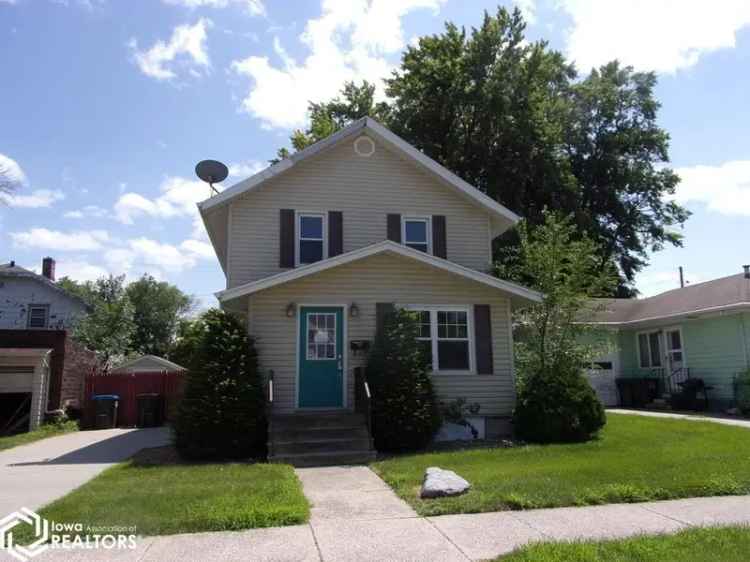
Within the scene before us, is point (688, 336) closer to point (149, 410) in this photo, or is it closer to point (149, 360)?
point (149, 410)

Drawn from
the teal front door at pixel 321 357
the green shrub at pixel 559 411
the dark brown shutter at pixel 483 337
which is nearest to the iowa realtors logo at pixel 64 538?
the teal front door at pixel 321 357

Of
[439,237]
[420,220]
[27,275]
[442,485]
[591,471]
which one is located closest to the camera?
[442,485]

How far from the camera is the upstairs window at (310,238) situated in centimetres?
1353

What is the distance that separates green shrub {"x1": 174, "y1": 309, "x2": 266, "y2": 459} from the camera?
966 cm

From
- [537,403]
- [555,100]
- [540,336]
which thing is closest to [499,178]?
[555,100]

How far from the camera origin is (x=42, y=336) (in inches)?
671

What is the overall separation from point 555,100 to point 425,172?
773 inches

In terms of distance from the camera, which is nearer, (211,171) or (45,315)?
(211,171)

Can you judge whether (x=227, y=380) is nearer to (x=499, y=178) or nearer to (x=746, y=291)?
(x=746, y=291)

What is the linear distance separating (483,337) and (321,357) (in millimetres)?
3652

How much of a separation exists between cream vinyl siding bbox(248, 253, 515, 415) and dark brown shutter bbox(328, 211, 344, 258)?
5.26ft

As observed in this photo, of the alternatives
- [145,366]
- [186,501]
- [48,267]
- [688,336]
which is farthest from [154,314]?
[186,501]

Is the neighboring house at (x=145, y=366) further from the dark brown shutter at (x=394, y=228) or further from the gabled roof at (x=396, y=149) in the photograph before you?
the dark brown shutter at (x=394, y=228)

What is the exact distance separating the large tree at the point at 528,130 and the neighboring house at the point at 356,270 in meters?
11.5
